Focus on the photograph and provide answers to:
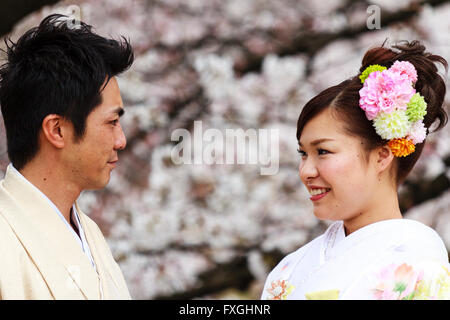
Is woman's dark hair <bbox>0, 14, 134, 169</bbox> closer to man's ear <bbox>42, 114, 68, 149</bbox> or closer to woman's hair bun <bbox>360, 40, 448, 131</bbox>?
man's ear <bbox>42, 114, 68, 149</bbox>

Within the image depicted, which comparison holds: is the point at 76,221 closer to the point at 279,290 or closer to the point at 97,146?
the point at 97,146

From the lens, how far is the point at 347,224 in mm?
1821

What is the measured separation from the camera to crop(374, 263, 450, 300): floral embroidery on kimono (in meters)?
1.61

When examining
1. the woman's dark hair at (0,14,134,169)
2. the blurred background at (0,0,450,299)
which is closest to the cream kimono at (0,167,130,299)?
the woman's dark hair at (0,14,134,169)

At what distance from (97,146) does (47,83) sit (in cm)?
24

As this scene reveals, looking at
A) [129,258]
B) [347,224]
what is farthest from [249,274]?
[347,224]

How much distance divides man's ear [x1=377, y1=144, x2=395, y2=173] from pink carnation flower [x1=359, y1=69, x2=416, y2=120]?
10 cm

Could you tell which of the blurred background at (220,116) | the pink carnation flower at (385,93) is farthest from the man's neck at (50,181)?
the blurred background at (220,116)

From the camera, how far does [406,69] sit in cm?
174

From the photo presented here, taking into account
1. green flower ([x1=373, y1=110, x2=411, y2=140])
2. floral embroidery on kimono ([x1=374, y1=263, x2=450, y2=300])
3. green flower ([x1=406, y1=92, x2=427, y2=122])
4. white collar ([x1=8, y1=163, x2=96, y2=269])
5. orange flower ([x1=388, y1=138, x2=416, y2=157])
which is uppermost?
green flower ([x1=406, y1=92, x2=427, y2=122])

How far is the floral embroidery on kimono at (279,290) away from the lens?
185 cm

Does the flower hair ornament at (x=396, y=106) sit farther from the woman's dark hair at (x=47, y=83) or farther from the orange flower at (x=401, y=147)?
the woman's dark hair at (x=47, y=83)

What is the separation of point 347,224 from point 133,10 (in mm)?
1807

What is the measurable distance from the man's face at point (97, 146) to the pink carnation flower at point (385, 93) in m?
0.76
